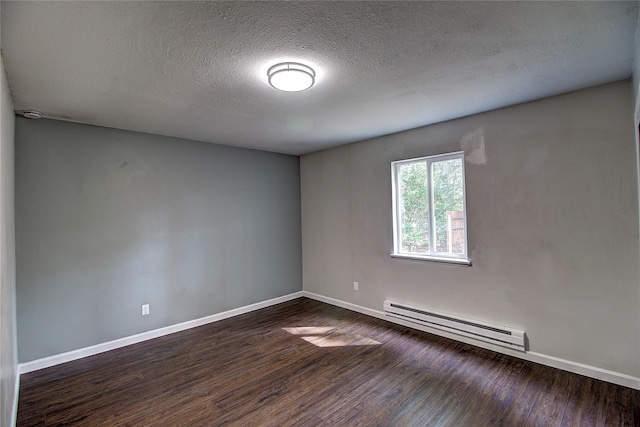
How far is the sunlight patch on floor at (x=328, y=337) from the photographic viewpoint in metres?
3.31

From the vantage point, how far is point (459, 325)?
3.26 m

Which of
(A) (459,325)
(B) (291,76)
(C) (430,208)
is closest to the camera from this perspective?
(B) (291,76)

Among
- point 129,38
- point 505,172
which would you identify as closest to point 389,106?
point 505,172

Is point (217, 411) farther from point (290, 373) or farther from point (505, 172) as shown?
point (505, 172)

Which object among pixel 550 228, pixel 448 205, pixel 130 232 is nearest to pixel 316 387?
pixel 448 205

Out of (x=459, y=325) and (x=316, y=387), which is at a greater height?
(x=459, y=325)

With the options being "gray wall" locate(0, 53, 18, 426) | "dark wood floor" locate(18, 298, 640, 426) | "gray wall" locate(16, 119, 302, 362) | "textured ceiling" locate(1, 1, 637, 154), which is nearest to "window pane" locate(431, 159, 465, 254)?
"textured ceiling" locate(1, 1, 637, 154)

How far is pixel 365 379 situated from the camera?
260cm

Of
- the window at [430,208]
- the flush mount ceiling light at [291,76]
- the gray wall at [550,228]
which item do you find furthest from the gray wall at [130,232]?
A: the flush mount ceiling light at [291,76]

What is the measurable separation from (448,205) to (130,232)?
11.9ft

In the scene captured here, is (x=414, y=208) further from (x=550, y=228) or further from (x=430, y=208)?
(x=550, y=228)

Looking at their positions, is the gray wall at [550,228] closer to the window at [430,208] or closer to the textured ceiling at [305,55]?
the window at [430,208]

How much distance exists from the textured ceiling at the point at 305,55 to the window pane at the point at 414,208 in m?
0.96

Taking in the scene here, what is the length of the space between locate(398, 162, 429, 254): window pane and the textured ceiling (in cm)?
96
